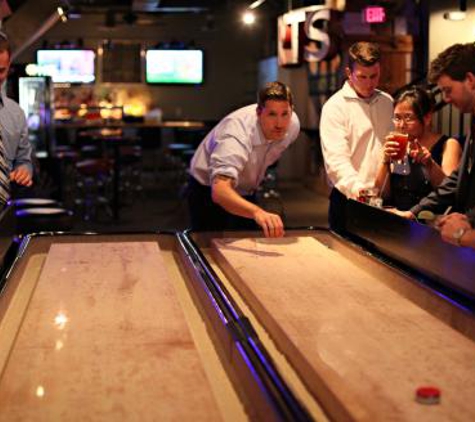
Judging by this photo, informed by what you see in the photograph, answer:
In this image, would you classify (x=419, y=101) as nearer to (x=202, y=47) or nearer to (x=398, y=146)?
(x=398, y=146)

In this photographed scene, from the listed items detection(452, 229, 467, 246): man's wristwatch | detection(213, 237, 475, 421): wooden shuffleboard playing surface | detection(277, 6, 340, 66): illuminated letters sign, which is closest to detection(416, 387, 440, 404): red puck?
detection(213, 237, 475, 421): wooden shuffleboard playing surface

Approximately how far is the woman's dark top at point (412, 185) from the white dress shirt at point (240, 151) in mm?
612

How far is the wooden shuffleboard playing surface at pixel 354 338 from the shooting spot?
181 cm

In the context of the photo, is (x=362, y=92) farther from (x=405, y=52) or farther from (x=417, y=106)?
(x=405, y=52)

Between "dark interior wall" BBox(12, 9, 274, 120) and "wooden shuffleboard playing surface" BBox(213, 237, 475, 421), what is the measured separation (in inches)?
589

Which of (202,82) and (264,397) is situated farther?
(202,82)

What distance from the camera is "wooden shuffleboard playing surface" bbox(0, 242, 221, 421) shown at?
1.82 m

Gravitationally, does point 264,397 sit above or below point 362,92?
below

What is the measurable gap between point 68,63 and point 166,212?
6.29 meters

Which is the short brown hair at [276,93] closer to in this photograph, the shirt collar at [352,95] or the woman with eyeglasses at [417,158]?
the woman with eyeglasses at [417,158]

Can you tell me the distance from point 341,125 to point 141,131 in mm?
12410

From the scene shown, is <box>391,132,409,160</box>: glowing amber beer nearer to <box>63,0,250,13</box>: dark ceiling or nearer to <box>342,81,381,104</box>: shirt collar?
<box>342,81,381,104</box>: shirt collar

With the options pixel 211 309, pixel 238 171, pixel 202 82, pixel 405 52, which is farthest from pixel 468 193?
pixel 202 82

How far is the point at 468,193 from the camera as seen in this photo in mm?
2996
